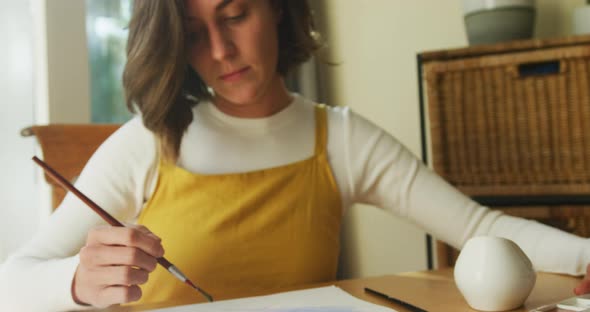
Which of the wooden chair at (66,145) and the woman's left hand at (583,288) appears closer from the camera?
the woman's left hand at (583,288)

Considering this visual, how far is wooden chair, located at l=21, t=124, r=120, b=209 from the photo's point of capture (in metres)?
1.10

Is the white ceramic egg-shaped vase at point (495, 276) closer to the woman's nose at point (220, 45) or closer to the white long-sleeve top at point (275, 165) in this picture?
the white long-sleeve top at point (275, 165)

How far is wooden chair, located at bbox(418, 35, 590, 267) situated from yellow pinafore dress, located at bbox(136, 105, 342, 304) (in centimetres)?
57

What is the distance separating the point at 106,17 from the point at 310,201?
100 centimetres

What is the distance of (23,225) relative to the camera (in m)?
1.32

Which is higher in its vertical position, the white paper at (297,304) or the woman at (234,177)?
the woman at (234,177)

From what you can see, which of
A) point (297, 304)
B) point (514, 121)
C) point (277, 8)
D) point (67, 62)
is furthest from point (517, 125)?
point (67, 62)

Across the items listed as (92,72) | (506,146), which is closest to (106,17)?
(92,72)

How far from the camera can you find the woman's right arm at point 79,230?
2.15 feet

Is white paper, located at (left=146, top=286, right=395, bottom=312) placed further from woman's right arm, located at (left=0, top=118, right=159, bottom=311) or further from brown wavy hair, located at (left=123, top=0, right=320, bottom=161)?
brown wavy hair, located at (left=123, top=0, right=320, bottom=161)

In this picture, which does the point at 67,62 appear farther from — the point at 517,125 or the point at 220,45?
the point at 517,125

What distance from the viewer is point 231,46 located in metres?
0.85

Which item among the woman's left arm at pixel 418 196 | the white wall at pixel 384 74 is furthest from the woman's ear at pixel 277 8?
the white wall at pixel 384 74

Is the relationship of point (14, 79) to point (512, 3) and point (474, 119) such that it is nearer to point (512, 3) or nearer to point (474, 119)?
point (474, 119)
